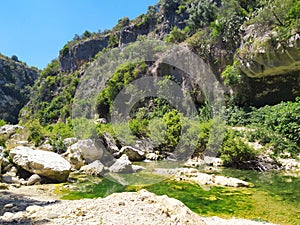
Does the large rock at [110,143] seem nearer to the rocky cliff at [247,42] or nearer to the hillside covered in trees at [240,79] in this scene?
the hillside covered in trees at [240,79]

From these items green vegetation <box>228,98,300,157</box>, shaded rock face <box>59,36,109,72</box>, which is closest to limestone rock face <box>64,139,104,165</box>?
green vegetation <box>228,98,300,157</box>

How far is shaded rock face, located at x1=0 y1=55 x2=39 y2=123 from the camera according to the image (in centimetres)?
6588

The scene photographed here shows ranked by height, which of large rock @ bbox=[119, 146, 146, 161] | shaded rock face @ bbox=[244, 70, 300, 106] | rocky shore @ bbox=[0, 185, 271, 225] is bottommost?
rocky shore @ bbox=[0, 185, 271, 225]

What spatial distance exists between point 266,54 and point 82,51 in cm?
4776

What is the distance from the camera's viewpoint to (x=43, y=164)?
11703 mm

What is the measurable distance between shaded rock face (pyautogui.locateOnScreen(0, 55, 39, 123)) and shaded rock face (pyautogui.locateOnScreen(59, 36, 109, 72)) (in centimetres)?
1612

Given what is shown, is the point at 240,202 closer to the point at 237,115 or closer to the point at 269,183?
the point at 269,183

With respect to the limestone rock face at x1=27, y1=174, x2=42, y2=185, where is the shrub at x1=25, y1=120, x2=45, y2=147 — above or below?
above

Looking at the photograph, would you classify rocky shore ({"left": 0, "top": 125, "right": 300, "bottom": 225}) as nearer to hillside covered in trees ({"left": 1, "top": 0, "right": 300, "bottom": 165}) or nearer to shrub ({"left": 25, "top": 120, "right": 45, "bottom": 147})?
hillside covered in trees ({"left": 1, "top": 0, "right": 300, "bottom": 165})

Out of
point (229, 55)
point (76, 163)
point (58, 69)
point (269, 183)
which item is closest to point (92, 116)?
point (229, 55)

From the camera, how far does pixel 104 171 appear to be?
14.4 m

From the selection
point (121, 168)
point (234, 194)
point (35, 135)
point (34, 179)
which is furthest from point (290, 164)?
point (35, 135)

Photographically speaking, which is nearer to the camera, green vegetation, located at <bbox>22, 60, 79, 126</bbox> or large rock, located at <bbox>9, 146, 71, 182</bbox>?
large rock, located at <bbox>9, 146, 71, 182</bbox>

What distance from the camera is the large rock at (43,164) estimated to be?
38.6 ft
